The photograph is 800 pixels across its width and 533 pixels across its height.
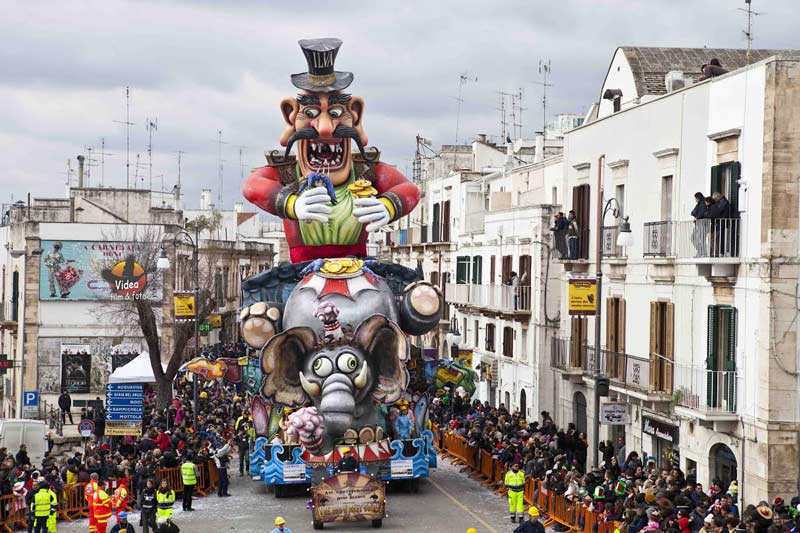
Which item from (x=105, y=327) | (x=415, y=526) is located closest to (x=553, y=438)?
(x=415, y=526)

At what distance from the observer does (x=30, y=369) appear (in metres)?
51.4

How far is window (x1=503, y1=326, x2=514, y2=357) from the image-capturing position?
45.7 m

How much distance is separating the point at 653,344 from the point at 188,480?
10.8m

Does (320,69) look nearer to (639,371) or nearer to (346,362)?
(346,362)

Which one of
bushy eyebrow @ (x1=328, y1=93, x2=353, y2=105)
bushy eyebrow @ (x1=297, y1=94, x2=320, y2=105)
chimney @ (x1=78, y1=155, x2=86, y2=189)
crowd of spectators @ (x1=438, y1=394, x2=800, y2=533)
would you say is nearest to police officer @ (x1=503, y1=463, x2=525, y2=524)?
crowd of spectators @ (x1=438, y1=394, x2=800, y2=533)

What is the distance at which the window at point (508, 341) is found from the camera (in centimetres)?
4572

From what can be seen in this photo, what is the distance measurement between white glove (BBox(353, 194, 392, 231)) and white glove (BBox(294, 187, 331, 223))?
0.85 m

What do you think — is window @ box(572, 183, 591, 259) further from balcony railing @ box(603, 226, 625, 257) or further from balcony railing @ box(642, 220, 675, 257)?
balcony railing @ box(642, 220, 675, 257)

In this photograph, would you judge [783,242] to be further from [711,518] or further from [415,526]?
[415,526]

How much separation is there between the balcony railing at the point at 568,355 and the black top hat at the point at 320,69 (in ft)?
33.3

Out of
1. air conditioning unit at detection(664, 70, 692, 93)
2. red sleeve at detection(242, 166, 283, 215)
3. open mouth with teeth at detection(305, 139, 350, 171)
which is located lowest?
red sleeve at detection(242, 166, 283, 215)

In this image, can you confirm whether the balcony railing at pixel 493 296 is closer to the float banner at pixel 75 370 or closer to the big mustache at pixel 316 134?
the big mustache at pixel 316 134

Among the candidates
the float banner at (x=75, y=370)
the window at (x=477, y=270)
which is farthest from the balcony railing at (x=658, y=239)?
the float banner at (x=75, y=370)

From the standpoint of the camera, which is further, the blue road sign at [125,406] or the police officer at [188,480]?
the blue road sign at [125,406]
